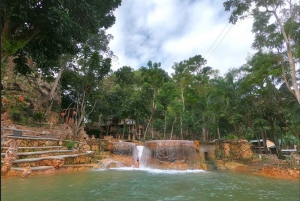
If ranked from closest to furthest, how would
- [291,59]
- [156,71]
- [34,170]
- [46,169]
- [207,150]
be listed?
[34,170], [46,169], [291,59], [207,150], [156,71]

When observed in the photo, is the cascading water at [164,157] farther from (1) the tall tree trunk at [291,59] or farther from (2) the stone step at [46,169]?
(1) the tall tree trunk at [291,59]

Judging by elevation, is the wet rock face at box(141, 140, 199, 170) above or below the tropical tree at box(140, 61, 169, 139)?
below

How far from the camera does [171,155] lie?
1397 cm

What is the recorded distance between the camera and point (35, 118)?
17.6 meters

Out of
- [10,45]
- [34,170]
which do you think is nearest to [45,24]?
[10,45]

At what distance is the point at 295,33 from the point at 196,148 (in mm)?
9916

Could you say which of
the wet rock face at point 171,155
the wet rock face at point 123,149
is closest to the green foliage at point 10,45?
the wet rock face at point 171,155

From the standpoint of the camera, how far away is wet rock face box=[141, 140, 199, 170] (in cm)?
1352

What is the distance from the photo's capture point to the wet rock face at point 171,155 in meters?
13.5

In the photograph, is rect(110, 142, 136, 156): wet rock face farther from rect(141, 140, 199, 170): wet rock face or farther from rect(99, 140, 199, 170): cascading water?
rect(141, 140, 199, 170): wet rock face

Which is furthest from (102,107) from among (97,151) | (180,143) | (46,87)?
(180,143)

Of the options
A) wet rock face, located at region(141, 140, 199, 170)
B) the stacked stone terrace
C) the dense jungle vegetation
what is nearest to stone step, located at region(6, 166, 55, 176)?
the stacked stone terrace

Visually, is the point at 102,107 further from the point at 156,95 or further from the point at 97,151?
the point at 97,151

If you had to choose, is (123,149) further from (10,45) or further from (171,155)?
(10,45)
